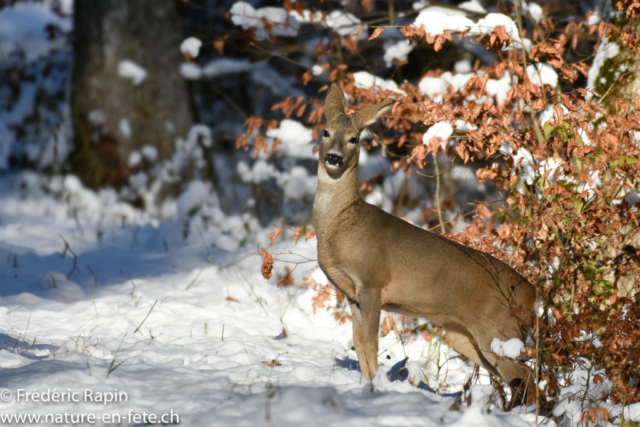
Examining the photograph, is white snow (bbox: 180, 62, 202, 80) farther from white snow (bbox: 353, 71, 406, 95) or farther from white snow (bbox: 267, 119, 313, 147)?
white snow (bbox: 353, 71, 406, 95)

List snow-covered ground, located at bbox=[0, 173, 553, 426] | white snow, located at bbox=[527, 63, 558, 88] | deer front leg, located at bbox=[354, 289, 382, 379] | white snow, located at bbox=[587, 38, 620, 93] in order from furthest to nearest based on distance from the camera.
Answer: white snow, located at bbox=[587, 38, 620, 93], white snow, located at bbox=[527, 63, 558, 88], deer front leg, located at bbox=[354, 289, 382, 379], snow-covered ground, located at bbox=[0, 173, 553, 426]

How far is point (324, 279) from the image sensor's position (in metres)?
5.25

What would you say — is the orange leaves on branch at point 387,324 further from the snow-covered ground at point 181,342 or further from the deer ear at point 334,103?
the deer ear at point 334,103

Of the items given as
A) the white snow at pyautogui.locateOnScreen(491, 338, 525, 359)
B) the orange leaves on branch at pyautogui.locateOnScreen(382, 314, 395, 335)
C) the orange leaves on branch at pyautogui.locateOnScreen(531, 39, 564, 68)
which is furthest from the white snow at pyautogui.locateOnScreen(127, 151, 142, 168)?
the white snow at pyautogui.locateOnScreen(491, 338, 525, 359)

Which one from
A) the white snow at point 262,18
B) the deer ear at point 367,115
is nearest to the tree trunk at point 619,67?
the deer ear at point 367,115

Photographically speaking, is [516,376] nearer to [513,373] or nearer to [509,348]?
[513,373]

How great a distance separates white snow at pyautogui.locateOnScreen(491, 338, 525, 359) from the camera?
11.4 ft

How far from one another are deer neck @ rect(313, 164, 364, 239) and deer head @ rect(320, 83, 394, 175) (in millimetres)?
49

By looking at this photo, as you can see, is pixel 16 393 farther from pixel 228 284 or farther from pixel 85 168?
pixel 85 168

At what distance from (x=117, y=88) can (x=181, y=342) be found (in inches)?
252

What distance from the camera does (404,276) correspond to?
3.91m

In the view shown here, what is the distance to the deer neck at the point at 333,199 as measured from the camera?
13.1ft

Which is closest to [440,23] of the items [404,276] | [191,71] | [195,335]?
[404,276]

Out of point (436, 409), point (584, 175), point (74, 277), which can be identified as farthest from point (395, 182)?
point (436, 409)
